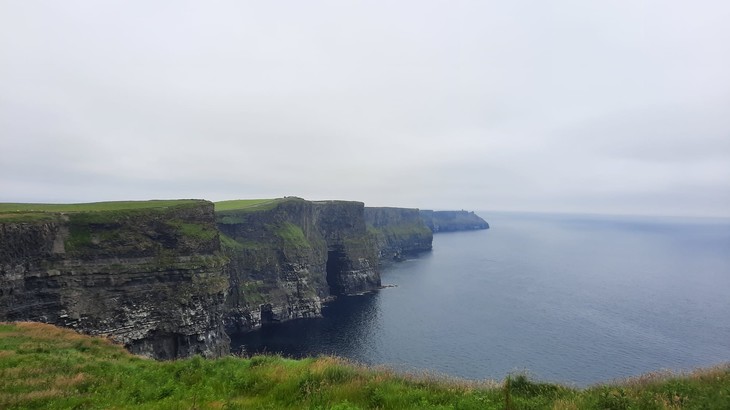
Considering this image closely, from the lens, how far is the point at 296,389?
1394 centimetres

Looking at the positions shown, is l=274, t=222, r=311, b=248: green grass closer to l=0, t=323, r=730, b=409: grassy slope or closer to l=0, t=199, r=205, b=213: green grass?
l=0, t=199, r=205, b=213: green grass

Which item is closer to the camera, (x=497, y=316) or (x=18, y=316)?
(x=18, y=316)

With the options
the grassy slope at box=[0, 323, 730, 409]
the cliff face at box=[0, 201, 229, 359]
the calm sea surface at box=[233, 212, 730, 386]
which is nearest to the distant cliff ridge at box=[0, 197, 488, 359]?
the cliff face at box=[0, 201, 229, 359]

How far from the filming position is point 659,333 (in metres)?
83.1

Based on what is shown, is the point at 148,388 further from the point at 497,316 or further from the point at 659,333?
the point at 659,333

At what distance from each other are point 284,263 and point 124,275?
48260 mm

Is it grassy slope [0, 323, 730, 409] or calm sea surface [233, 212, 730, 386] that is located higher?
grassy slope [0, 323, 730, 409]

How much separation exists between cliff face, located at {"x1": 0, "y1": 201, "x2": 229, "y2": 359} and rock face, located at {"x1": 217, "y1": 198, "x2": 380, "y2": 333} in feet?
71.7

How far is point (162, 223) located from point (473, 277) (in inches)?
4778

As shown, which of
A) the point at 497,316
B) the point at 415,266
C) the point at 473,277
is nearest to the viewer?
the point at 497,316

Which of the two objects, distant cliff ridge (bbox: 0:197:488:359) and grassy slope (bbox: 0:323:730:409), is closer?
grassy slope (bbox: 0:323:730:409)

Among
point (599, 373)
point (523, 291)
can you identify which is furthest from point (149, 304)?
point (523, 291)

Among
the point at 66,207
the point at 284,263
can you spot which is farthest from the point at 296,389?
the point at 284,263

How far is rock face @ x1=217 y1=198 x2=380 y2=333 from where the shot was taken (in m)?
90.7
